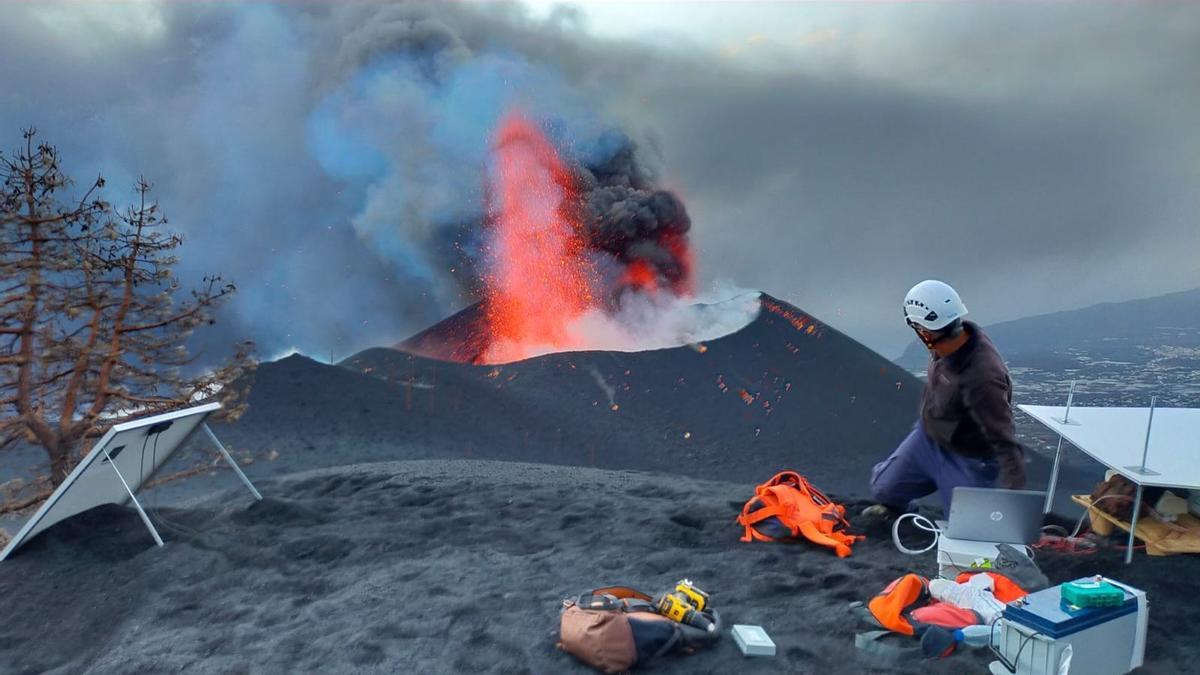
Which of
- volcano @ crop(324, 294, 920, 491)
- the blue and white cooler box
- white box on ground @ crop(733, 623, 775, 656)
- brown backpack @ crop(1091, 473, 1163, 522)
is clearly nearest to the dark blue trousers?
brown backpack @ crop(1091, 473, 1163, 522)

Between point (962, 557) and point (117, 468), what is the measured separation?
20.1ft

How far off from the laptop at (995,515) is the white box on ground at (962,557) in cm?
10

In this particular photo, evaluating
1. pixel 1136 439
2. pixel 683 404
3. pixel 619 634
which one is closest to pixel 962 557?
pixel 1136 439

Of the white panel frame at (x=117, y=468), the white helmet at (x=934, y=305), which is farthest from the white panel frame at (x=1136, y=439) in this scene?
the white panel frame at (x=117, y=468)

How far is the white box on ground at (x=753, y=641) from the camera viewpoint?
389 centimetres

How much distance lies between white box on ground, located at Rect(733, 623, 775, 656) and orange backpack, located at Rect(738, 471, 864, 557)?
1845 mm

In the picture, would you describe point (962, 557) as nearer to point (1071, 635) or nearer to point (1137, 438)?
point (1071, 635)

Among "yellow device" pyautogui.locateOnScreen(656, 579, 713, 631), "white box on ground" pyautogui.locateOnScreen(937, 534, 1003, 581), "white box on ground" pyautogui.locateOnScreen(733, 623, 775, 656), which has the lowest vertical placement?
"white box on ground" pyautogui.locateOnScreen(733, 623, 775, 656)

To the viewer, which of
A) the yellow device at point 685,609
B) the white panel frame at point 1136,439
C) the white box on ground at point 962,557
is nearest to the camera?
the yellow device at point 685,609

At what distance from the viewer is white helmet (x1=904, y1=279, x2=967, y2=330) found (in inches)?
224

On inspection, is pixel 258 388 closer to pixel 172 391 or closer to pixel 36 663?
pixel 172 391

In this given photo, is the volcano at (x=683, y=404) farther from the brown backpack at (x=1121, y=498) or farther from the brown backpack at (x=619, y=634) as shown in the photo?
the brown backpack at (x=619, y=634)

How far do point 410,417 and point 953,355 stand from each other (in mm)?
10313

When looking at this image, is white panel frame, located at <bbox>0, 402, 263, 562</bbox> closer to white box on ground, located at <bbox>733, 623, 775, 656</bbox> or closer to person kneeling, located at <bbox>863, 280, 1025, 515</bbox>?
white box on ground, located at <bbox>733, 623, 775, 656</bbox>
